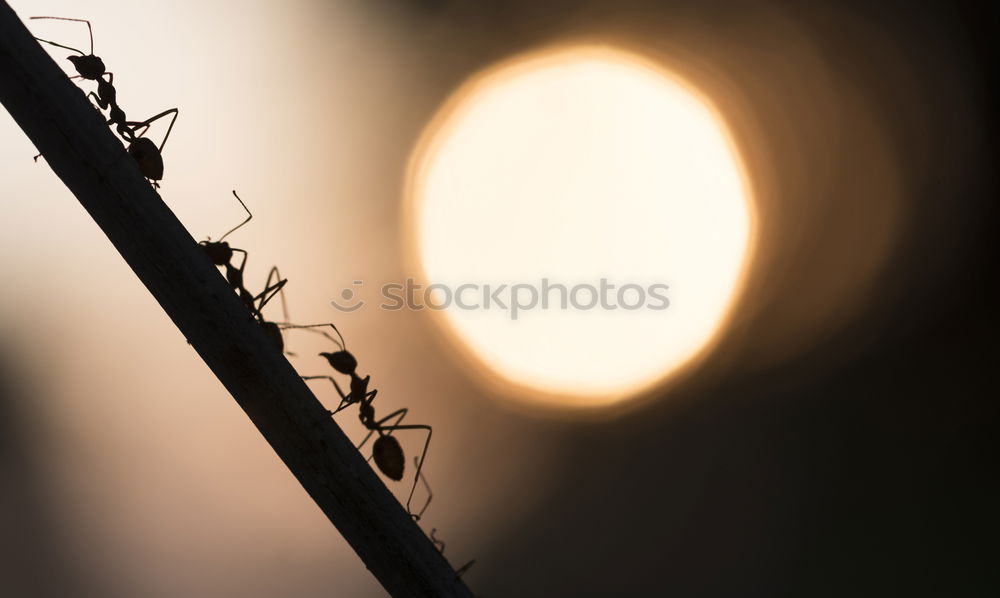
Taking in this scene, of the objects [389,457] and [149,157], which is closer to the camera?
[149,157]

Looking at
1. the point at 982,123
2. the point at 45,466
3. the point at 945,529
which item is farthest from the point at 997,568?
the point at 45,466

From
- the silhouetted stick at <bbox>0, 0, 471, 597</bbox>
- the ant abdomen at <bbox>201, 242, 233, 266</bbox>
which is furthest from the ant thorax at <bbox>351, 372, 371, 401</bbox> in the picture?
the silhouetted stick at <bbox>0, 0, 471, 597</bbox>

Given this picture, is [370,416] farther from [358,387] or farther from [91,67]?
[91,67]

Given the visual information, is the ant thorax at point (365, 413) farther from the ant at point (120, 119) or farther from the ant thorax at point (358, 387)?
the ant at point (120, 119)

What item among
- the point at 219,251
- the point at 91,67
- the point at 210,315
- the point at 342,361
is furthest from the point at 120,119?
the point at 210,315

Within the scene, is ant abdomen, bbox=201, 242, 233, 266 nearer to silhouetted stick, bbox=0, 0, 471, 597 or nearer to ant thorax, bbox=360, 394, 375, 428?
ant thorax, bbox=360, 394, 375, 428

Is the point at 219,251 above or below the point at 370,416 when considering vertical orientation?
above
